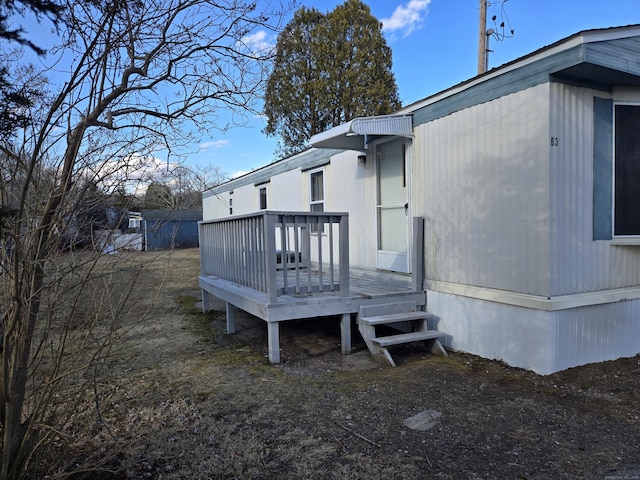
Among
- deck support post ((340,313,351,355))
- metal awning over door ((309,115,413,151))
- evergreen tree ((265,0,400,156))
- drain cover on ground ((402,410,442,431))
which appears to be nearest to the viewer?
drain cover on ground ((402,410,442,431))

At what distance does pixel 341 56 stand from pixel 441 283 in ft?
48.9

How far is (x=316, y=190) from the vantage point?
8.45 meters

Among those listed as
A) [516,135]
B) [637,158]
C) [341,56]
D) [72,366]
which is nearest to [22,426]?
[72,366]

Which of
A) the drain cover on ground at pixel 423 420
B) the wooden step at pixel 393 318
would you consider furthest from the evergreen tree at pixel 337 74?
the drain cover on ground at pixel 423 420

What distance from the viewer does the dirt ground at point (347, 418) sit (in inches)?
101

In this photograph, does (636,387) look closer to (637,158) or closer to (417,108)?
(637,158)

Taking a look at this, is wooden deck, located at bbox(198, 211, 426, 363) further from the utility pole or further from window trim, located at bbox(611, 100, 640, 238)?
the utility pole

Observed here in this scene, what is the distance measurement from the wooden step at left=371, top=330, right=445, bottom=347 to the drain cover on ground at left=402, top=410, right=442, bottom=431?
48.2 inches

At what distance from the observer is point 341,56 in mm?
17766

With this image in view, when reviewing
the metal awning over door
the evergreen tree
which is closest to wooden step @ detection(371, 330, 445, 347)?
the metal awning over door

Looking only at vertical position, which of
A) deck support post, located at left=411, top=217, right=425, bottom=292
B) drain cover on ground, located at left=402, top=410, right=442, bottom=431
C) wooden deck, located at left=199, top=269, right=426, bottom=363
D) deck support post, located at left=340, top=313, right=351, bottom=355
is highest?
deck support post, located at left=411, top=217, right=425, bottom=292

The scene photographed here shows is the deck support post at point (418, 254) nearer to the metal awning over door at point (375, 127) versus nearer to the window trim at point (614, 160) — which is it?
the metal awning over door at point (375, 127)

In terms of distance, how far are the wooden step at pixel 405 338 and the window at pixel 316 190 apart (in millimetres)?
3885

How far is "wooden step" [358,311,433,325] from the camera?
4.75 meters
